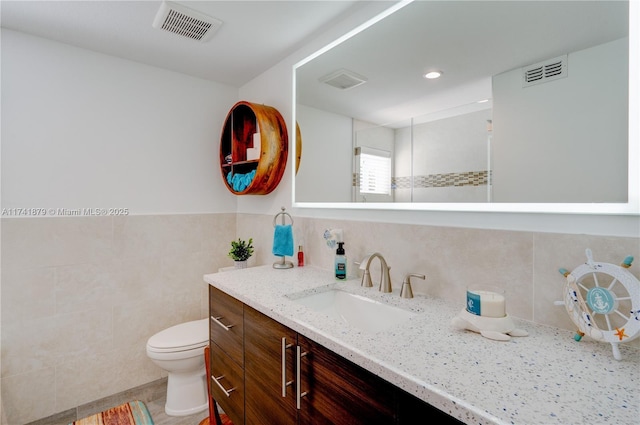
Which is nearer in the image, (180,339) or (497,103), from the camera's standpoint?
(497,103)

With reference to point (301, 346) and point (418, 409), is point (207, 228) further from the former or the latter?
point (418, 409)

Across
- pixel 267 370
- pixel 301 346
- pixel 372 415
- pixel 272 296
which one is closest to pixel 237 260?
pixel 272 296

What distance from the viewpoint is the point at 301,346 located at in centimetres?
104

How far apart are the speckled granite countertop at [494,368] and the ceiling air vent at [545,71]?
2.66 ft

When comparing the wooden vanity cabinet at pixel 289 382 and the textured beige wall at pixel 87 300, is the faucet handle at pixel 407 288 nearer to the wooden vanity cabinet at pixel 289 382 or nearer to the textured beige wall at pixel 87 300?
the wooden vanity cabinet at pixel 289 382

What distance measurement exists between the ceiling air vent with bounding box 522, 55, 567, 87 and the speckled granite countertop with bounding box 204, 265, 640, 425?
2.66ft

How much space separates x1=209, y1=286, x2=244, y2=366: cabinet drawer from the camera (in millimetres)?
1445

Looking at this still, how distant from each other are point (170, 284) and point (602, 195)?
2.56 metres

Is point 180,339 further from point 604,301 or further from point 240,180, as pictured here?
point 604,301

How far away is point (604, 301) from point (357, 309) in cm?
86

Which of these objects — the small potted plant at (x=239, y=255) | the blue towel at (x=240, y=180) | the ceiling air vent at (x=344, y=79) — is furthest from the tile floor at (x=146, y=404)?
the ceiling air vent at (x=344, y=79)

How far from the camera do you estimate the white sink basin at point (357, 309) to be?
4.12 feet

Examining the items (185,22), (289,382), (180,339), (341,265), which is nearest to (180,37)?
(185,22)

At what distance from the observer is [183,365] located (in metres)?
1.95
